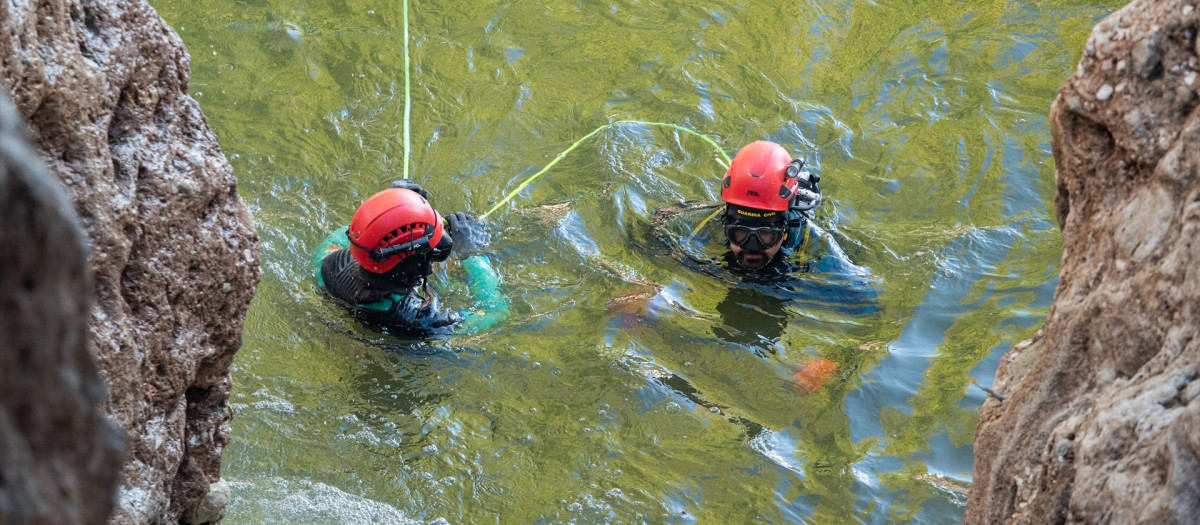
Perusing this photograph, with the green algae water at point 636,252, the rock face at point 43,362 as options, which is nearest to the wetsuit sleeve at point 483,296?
the green algae water at point 636,252

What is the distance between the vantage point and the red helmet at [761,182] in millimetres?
6207

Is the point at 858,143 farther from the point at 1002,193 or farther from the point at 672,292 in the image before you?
the point at 672,292

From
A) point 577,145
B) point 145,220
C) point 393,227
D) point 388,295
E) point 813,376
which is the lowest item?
point 145,220

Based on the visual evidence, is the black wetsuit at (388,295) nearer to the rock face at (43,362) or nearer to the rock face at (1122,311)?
the rock face at (1122,311)

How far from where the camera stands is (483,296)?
6.33 metres

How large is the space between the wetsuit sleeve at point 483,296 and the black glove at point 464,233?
13 cm

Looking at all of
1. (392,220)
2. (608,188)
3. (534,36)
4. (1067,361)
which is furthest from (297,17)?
(1067,361)

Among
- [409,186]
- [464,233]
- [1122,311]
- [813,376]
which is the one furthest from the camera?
[464,233]

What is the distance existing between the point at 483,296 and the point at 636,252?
4.31 feet

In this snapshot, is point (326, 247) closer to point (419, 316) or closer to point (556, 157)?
point (419, 316)

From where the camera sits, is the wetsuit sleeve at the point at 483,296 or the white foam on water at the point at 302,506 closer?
the white foam on water at the point at 302,506

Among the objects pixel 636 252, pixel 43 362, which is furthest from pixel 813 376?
pixel 43 362

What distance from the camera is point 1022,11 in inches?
371

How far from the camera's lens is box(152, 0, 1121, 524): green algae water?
16.8 feet
